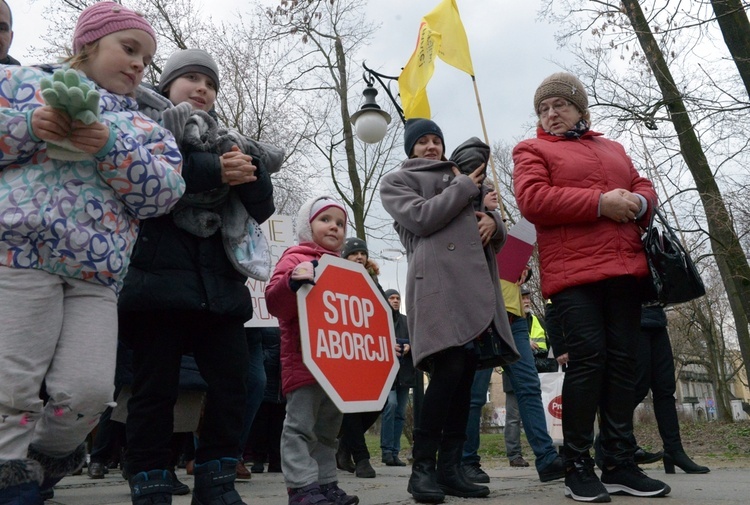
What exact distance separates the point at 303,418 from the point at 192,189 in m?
1.13

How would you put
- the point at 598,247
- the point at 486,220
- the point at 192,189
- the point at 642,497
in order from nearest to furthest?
the point at 192,189, the point at 642,497, the point at 598,247, the point at 486,220

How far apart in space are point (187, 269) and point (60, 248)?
2.22 ft

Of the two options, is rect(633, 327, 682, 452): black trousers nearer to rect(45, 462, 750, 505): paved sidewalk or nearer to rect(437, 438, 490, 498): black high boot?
rect(45, 462, 750, 505): paved sidewalk

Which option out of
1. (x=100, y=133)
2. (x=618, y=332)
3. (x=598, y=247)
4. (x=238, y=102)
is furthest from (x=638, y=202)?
(x=238, y=102)

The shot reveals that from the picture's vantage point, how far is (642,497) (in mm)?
3240

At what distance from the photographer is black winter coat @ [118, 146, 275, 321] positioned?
2.74 meters

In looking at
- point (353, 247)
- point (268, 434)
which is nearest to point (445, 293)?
point (353, 247)

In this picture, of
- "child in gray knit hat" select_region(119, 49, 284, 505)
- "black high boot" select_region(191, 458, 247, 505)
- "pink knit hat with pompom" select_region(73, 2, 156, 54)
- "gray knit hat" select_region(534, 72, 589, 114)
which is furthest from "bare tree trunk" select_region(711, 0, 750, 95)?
"black high boot" select_region(191, 458, 247, 505)

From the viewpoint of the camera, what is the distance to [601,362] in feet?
11.1

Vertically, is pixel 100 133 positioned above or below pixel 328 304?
above

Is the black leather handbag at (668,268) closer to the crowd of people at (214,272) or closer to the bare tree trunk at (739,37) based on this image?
the crowd of people at (214,272)

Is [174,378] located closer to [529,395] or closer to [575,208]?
[575,208]

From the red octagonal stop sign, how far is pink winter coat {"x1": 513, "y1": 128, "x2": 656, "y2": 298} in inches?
33.6

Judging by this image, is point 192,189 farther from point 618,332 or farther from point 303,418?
point 618,332
